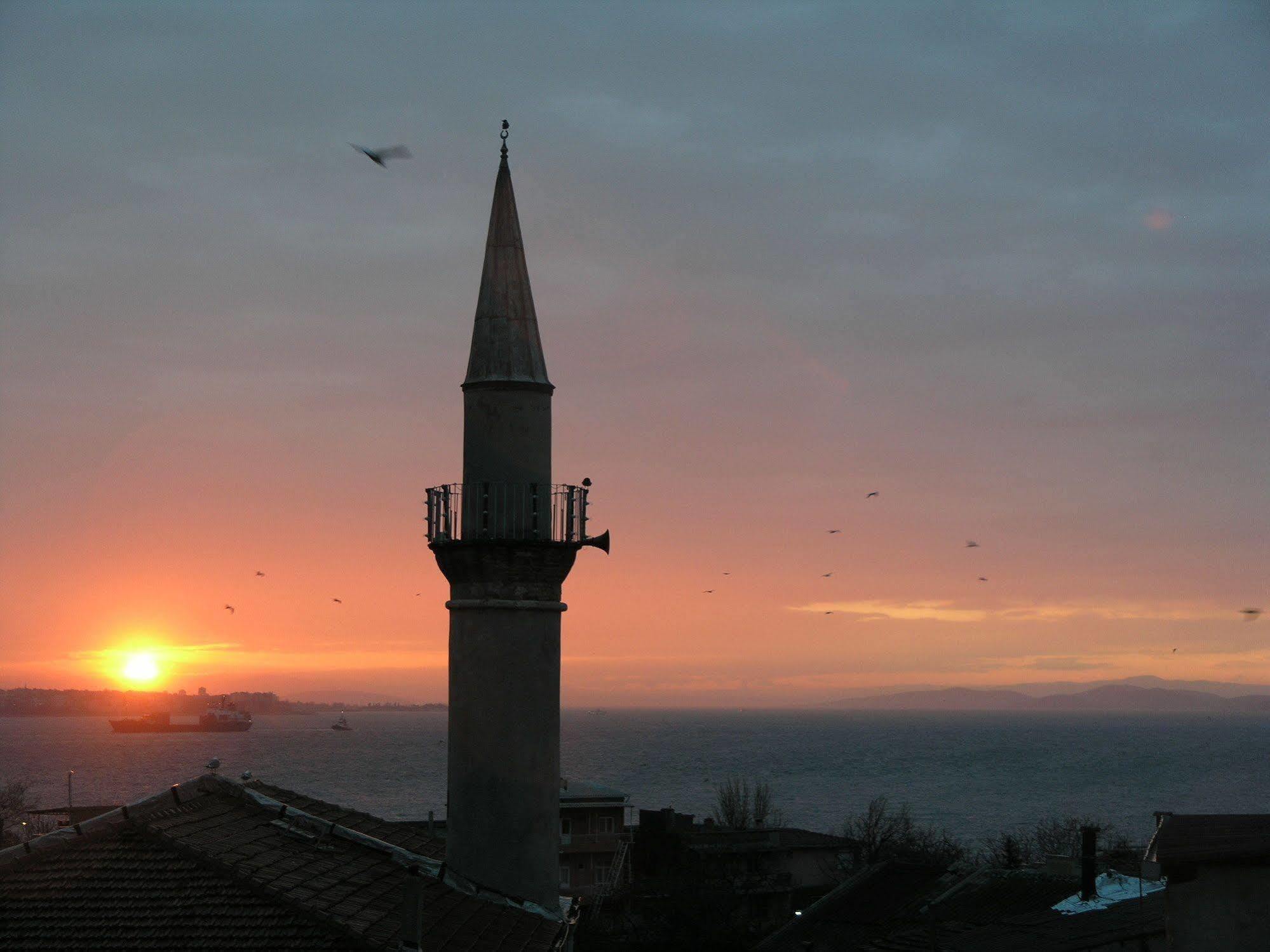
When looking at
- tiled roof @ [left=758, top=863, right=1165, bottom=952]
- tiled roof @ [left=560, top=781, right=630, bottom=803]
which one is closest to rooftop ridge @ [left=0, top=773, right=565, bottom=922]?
tiled roof @ [left=758, top=863, right=1165, bottom=952]

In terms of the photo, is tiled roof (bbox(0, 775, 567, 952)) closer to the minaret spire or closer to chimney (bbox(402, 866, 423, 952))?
chimney (bbox(402, 866, 423, 952))

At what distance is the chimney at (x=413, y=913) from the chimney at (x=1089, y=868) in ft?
62.1

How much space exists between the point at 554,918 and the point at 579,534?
5995 millimetres

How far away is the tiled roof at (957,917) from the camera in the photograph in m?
26.4

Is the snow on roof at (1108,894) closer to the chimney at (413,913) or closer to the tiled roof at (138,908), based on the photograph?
the chimney at (413,913)

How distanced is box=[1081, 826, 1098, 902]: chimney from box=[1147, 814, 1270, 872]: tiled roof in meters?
11.8

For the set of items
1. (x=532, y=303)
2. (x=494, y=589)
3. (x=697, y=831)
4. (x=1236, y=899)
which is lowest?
(x=697, y=831)

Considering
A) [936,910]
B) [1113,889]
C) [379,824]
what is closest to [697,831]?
[936,910]

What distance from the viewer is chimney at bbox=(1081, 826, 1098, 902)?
30781 mm

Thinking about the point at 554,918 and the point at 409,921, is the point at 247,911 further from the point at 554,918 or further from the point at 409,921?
the point at 554,918

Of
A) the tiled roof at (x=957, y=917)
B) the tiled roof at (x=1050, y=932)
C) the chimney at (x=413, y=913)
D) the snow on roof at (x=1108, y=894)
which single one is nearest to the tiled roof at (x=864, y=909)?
the tiled roof at (x=957, y=917)

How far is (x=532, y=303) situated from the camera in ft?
79.4

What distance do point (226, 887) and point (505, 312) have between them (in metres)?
10.6

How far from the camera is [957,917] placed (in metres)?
35.6
